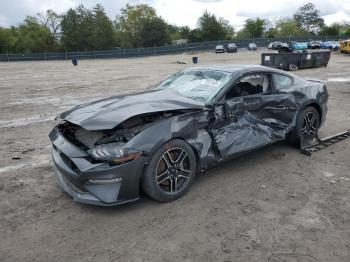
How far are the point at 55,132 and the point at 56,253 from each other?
176 centimetres

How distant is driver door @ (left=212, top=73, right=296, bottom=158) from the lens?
4.51 meters

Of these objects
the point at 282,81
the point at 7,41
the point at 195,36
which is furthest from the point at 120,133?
the point at 195,36

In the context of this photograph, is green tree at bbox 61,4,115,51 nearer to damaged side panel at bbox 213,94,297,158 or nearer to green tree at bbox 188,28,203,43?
green tree at bbox 188,28,203,43

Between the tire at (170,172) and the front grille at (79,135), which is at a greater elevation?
the front grille at (79,135)

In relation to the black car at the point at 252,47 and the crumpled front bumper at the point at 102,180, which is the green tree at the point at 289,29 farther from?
the crumpled front bumper at the point at 102,180

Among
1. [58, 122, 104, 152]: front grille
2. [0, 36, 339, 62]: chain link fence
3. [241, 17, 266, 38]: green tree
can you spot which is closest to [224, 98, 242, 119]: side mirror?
[58, 122, 104, 152]: front grille

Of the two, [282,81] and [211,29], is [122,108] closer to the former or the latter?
[282,81]

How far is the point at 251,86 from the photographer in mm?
5094

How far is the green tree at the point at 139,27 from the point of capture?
76.2m

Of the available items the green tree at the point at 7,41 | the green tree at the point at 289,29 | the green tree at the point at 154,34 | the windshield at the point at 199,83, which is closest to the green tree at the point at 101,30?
the green tree at the point at 154,34

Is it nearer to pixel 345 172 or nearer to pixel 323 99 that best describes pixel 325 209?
pixel 345 172

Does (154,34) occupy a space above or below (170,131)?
above

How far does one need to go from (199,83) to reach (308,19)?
385ft

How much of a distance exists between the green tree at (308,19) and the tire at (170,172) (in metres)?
115
